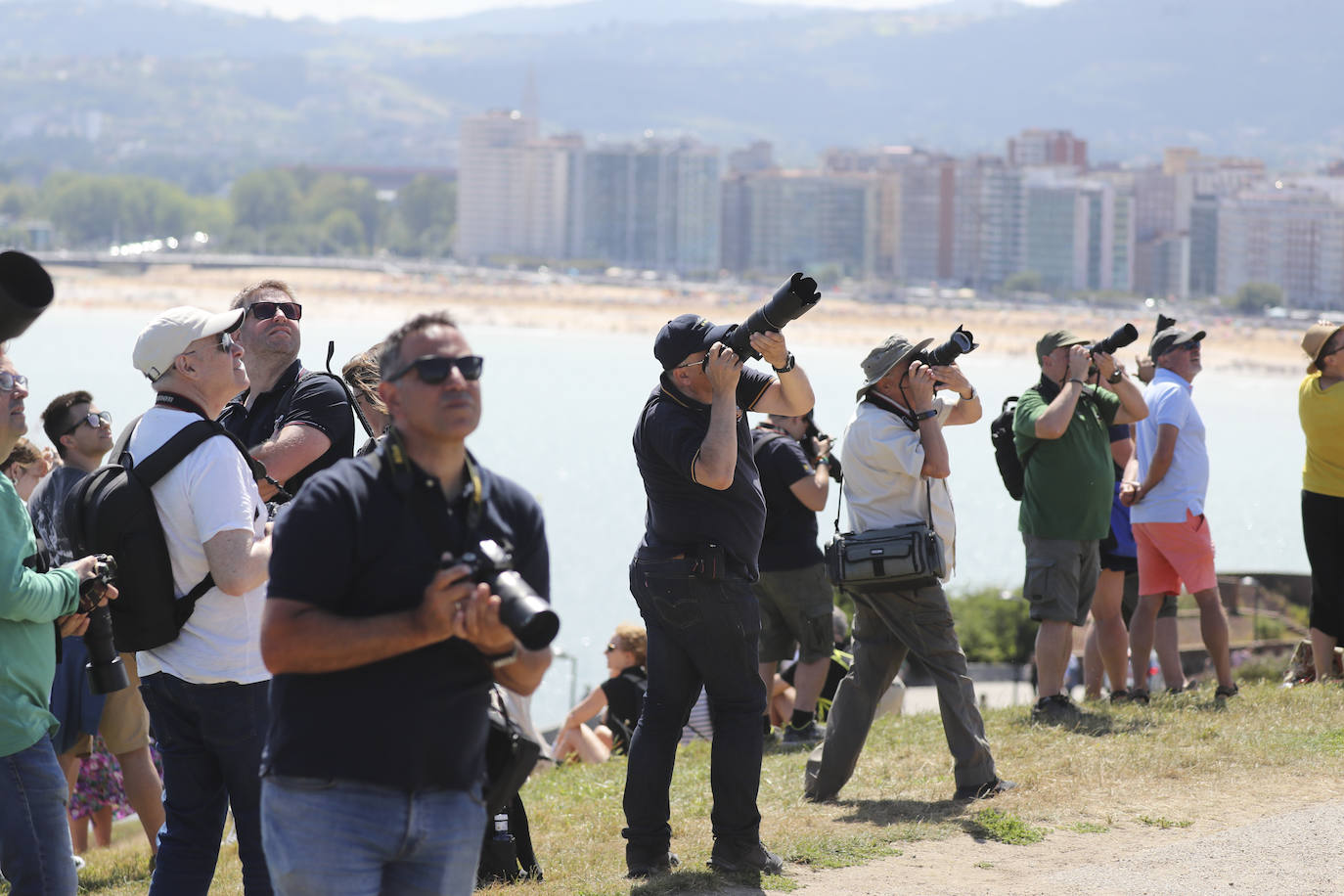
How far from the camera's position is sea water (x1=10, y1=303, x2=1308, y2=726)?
30.6 metres

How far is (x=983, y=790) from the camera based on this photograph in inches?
203

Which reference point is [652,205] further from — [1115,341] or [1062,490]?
[1062,490]

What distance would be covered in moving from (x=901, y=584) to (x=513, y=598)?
2.79m

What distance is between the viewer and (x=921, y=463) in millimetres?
4953

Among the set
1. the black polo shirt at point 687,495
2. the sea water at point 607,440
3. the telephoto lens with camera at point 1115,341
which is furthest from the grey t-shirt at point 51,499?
the sea water at point 607,440

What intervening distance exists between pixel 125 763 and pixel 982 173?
151 metres

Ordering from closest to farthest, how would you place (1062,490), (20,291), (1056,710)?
(20,291) → (1062,490) → (1056,710)

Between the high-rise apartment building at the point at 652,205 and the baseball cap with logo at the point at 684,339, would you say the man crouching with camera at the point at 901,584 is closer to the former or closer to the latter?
the baseball cap with logo at the point at 684,339

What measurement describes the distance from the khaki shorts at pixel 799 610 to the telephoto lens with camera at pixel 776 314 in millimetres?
2357

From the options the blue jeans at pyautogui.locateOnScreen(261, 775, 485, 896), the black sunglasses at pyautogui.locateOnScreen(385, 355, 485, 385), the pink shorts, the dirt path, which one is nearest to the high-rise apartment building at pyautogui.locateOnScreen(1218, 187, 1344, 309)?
the pink shorts

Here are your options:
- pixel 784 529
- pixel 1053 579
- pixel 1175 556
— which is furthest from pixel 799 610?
pixel 1175 556

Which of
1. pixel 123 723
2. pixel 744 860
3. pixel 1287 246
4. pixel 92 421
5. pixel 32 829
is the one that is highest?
pixel 1287 246

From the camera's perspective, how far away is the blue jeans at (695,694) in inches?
164

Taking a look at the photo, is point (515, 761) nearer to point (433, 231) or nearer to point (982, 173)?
point (982, 173)
